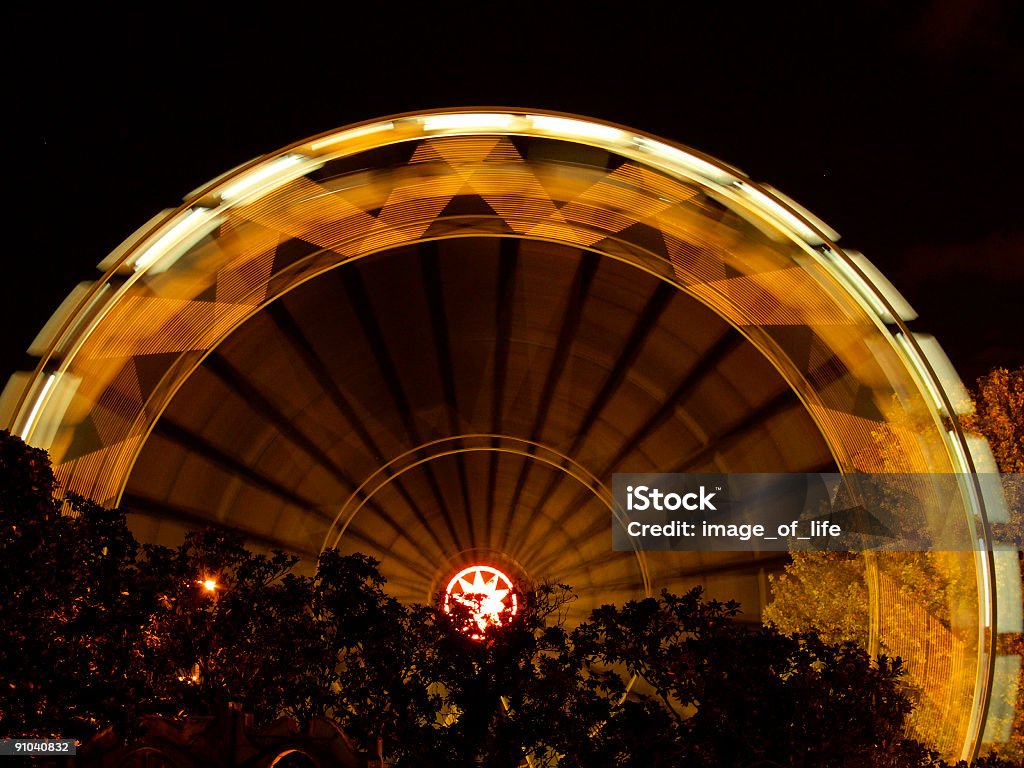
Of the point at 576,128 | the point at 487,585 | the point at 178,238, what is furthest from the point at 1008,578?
the point at 178,238

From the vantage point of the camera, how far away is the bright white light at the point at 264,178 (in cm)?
1259

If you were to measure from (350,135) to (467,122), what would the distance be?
1.60 meters

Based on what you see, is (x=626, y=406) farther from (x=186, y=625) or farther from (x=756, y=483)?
(x=186, y=625)

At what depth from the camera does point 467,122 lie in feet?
42.8

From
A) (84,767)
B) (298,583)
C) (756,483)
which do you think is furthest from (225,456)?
(756,483)

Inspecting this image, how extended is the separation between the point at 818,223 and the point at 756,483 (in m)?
5.12

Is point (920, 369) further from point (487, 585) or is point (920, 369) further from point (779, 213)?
point (487, 585)

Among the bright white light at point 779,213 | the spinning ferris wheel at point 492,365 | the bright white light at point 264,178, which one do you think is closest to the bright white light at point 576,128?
the spinning ferris wheel at point 492,365

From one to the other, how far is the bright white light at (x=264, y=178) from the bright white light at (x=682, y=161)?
182 inches

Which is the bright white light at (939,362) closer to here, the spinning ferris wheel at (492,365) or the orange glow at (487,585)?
the spinning ferris wheel at (492,365)

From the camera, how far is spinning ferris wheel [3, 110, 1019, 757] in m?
12.6

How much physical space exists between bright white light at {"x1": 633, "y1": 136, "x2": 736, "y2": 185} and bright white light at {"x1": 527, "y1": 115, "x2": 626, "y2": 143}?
328 millimetres
